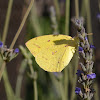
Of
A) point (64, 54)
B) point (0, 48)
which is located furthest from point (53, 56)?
point (0, 48)

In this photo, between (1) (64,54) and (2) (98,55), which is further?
(2) (98,55)

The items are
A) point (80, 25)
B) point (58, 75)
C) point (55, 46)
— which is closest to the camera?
point (80, 25)

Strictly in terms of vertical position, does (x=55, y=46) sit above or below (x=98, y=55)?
above

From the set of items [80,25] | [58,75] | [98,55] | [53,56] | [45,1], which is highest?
[45,1]

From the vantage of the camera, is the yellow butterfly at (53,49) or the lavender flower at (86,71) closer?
the lavender flower at (86,71)

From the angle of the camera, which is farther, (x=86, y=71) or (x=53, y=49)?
(x=53, y=49)

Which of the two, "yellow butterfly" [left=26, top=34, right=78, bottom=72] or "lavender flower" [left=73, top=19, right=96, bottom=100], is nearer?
"lavender flower" [left=73, top=19, right=96, bottom=100]

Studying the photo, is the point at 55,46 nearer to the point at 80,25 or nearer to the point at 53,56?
the point at 53,56

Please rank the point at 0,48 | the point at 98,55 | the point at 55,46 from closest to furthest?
the point at 0,48 → the point at 55,46 → the point at 98,55
